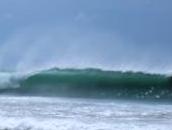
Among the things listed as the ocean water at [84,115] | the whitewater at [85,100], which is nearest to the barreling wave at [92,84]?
the whitewater at [85,100]

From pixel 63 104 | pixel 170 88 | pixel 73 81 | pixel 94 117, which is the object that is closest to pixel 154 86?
pixel 170 88

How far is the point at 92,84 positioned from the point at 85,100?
4.23 meters

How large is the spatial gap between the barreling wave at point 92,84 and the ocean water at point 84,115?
2.21 meters

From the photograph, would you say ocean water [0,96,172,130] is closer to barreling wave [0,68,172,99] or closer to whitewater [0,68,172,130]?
whitewater [0,68,172,130]

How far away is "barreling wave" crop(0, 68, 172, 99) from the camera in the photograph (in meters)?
20.4

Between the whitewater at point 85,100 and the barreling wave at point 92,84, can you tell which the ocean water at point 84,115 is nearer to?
the whitewater at point 85,100

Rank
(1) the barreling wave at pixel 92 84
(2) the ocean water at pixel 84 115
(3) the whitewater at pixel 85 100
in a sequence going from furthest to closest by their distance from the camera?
(1) the barreling wave at pixel 92 84, (3) the whitewater at pixel 85 100, (2) the ocean water at pixel 84 115

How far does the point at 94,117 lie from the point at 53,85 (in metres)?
9.46

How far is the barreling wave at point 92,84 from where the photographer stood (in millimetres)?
20420

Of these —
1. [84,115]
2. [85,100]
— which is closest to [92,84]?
[85,100]

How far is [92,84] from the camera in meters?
22.8

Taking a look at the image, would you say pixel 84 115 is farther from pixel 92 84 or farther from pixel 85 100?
pixel 92 84

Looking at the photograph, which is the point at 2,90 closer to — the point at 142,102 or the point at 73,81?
the point at 73,81

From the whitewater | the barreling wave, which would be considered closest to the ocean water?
the whitewater
